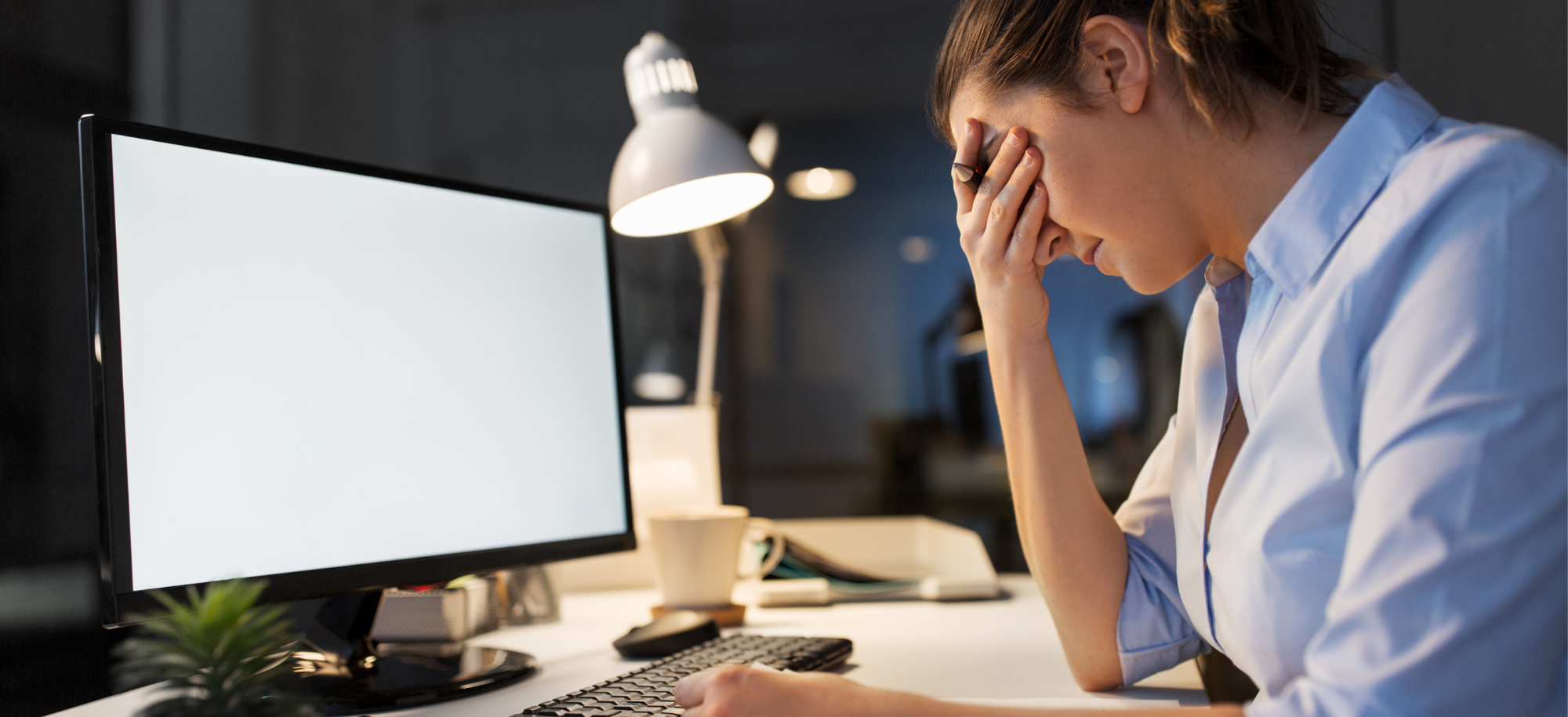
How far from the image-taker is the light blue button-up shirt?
48 cm

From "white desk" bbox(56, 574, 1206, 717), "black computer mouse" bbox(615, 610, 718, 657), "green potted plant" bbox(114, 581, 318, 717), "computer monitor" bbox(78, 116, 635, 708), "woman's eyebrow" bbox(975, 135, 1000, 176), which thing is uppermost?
"woman's eyebrow" bbox(975, 135, 1000, 176)

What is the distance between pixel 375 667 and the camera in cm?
83

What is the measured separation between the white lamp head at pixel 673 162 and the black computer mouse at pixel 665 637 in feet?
1.40

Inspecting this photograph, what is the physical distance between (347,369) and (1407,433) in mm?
732

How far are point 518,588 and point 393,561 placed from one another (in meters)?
0.35

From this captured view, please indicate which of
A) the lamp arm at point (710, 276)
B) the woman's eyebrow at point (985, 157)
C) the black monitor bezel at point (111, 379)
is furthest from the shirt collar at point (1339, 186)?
the lamp arm at point (710, 276)

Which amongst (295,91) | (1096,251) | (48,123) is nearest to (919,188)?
(295,91)

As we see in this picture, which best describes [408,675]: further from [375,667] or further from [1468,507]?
[1468,507]

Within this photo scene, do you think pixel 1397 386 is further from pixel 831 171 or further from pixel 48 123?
pixel 831 171

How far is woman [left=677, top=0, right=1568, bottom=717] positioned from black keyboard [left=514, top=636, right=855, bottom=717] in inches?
2.7

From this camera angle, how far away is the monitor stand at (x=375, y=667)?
0.75m

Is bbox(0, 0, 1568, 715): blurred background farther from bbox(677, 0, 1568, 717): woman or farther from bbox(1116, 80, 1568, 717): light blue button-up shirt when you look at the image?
bbox(1116, 80, 1568, 717): light blue button-up shirt

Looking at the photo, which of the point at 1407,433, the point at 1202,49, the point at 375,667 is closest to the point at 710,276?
the point at 375,667

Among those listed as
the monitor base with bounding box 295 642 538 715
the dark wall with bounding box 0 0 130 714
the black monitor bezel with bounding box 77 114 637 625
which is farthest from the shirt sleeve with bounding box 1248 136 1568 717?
the dark wall with bounding box 0 0 130 714
